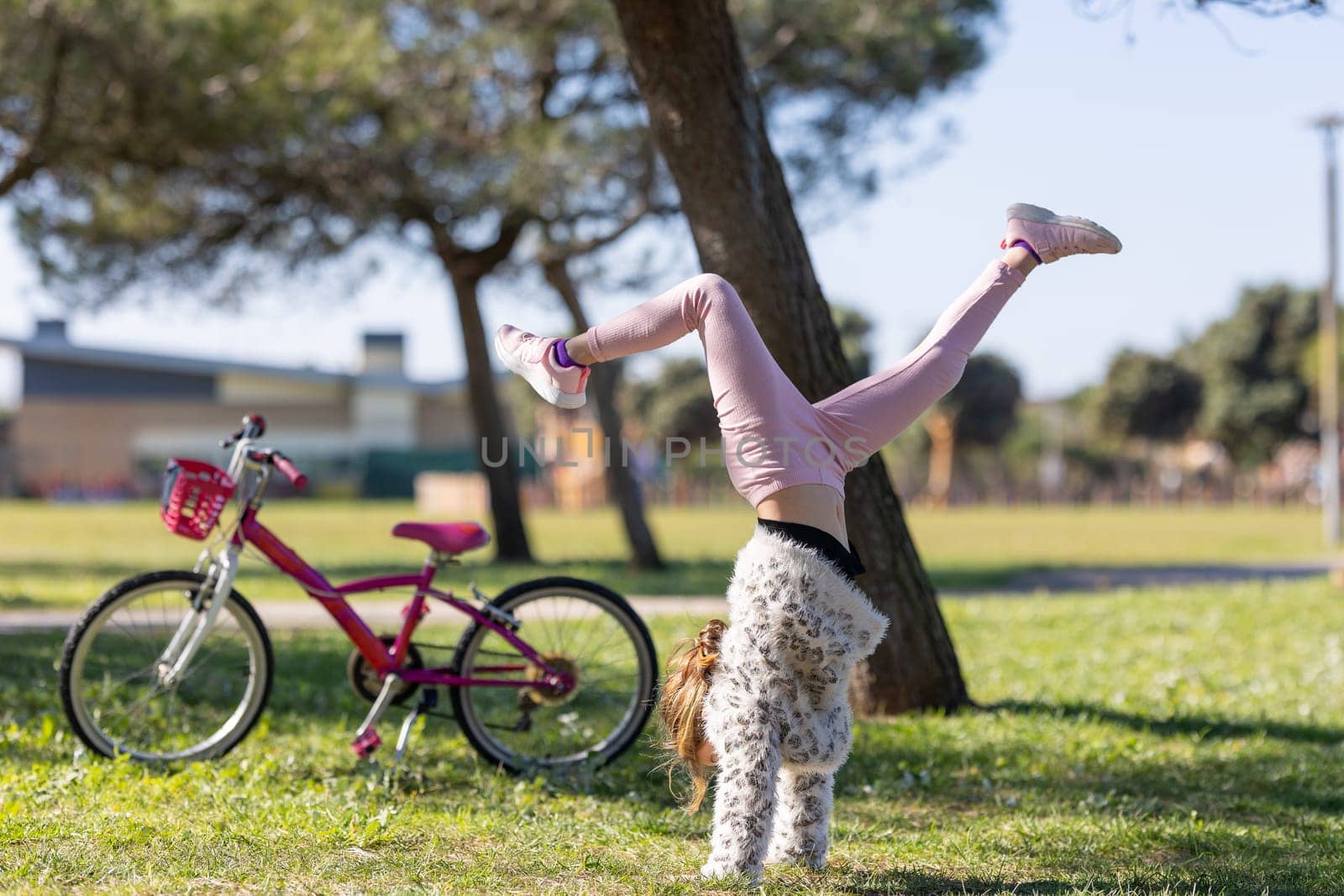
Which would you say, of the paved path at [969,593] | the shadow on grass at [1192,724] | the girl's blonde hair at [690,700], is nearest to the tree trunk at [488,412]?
the paved path at [969,593]

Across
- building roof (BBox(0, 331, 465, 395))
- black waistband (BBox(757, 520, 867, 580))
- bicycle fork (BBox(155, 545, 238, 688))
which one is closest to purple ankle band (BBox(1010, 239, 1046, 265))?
black waistband (BBox(757, 520, 867, 580))

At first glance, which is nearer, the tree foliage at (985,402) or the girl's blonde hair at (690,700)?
the girl's blonde hair at (690,700)

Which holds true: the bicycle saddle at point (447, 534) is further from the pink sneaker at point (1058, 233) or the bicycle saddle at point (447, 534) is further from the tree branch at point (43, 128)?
the tree branch at point (43, 128)

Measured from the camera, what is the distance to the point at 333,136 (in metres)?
13.4

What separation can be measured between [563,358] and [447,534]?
1.24 m

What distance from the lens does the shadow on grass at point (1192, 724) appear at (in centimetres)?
540

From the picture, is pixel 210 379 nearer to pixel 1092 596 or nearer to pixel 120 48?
pixel 120 48

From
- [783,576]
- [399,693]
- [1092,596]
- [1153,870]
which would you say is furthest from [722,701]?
[1092,596]

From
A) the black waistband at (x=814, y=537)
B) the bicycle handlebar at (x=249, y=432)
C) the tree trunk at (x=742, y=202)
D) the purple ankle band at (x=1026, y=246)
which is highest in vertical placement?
the tree trunk at (x=742, y=202)

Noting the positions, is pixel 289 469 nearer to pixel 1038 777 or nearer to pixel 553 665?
Answer: pixel 553 665

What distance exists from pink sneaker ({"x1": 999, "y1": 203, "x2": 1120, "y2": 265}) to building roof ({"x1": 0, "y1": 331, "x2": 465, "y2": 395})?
141 ft

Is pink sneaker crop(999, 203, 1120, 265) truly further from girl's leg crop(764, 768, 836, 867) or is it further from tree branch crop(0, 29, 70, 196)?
tree branch crop(0, 29, 70, 196)

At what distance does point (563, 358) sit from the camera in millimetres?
3270

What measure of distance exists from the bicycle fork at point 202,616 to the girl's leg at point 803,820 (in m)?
2.02
